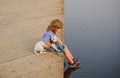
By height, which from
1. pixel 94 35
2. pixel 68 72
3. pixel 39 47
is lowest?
pixel 94 35

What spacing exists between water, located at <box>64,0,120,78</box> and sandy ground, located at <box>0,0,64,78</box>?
1.14 metres

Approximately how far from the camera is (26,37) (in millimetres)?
3383

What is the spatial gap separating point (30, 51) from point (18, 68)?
0.30m

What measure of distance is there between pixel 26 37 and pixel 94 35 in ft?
6.99

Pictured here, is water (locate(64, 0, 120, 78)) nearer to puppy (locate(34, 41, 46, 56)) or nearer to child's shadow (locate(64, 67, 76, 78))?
puppy (locate(34, 41, 46, 56))

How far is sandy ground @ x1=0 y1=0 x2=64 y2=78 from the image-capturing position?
292 centimetres

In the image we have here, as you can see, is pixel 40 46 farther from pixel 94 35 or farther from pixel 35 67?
pixel 94 35

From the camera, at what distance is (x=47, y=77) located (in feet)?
9.55

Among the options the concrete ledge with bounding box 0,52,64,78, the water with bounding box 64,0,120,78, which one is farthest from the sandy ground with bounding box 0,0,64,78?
the water with bounding box 64,0,120,78

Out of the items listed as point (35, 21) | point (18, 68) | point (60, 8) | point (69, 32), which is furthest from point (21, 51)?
point (69, 32)

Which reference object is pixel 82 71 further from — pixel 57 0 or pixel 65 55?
pixel 65 55

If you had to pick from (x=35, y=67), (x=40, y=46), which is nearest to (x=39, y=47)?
(x=40, y=46)

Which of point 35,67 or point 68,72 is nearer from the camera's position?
point 68,72

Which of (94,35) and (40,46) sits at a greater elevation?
(40,46)
